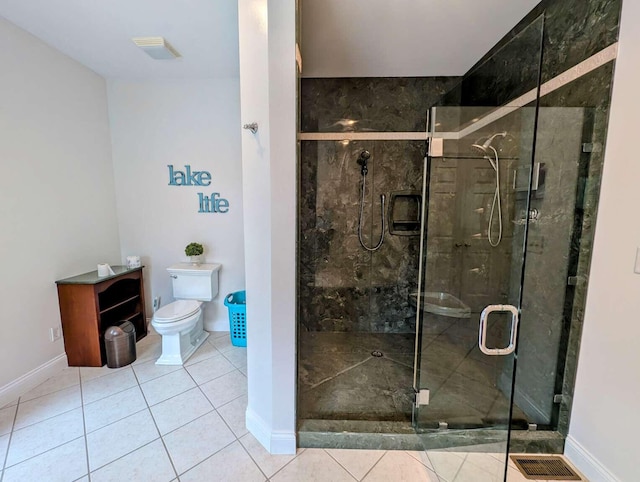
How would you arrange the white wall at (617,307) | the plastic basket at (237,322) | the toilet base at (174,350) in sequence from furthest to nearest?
the plastic basket at (237,322)
the toilet base at (174,350)
the white wall at (617,307)

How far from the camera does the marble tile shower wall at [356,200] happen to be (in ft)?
8.60

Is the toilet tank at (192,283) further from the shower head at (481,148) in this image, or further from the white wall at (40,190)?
the shower head at (481,148)

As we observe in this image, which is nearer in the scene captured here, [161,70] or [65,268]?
[65,268]

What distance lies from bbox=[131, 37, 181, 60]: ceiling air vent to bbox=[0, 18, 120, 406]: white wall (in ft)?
2.70

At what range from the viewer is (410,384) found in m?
2.03

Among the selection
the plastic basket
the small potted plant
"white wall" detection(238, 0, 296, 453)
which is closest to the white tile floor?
"white wall" detection(238, 0, 296, 453)

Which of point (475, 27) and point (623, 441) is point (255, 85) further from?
point (623, 441)

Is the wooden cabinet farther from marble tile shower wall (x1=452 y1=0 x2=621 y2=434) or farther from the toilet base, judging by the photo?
marble tile shower wall (x1=452 y1=0 x2=621 y2=434)

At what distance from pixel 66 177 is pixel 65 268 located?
0.83 m

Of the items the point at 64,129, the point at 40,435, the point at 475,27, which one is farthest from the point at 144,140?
the point at 475,27

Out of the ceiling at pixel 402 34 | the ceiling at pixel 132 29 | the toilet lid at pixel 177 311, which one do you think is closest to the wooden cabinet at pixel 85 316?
the toilet lid at pixel 177 311

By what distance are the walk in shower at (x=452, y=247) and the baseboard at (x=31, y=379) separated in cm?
213

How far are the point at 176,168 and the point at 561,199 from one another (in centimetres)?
333

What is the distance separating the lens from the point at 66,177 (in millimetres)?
2346
